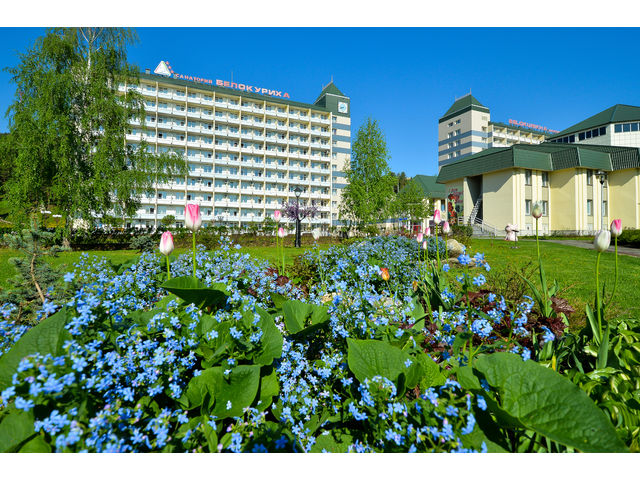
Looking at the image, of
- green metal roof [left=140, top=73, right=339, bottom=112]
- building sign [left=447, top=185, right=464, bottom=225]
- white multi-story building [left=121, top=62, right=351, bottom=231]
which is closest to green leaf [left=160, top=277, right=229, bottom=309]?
building sign [left=447, top=185, right=464, bottom=225]

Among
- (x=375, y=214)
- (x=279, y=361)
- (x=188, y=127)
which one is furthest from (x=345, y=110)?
(x=279, y=361)

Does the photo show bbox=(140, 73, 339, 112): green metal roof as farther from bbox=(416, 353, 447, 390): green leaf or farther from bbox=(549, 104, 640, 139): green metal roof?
bbox=(416, 353, 447, 390): green leaf

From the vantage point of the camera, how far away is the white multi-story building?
42.5 m

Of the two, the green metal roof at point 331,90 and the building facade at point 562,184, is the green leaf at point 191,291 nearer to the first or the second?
the building facade at point 562,184

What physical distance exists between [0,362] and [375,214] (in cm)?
2397

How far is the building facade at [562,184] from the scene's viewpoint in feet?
92.7

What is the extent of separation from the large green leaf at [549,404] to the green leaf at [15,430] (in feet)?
5.64

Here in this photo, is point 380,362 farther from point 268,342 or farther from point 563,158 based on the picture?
point 563,158

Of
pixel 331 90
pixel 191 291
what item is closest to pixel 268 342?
pixel 191 291

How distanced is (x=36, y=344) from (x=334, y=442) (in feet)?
4.57

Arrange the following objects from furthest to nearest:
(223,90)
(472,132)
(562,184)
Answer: (472,132) → (223,90) → (562,184)

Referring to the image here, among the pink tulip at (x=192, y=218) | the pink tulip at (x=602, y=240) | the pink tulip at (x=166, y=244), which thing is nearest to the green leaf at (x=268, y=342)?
the pink tulip at (x=166, y=244)

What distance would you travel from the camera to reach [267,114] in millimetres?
48312

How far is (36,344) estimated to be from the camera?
4.01 feet
